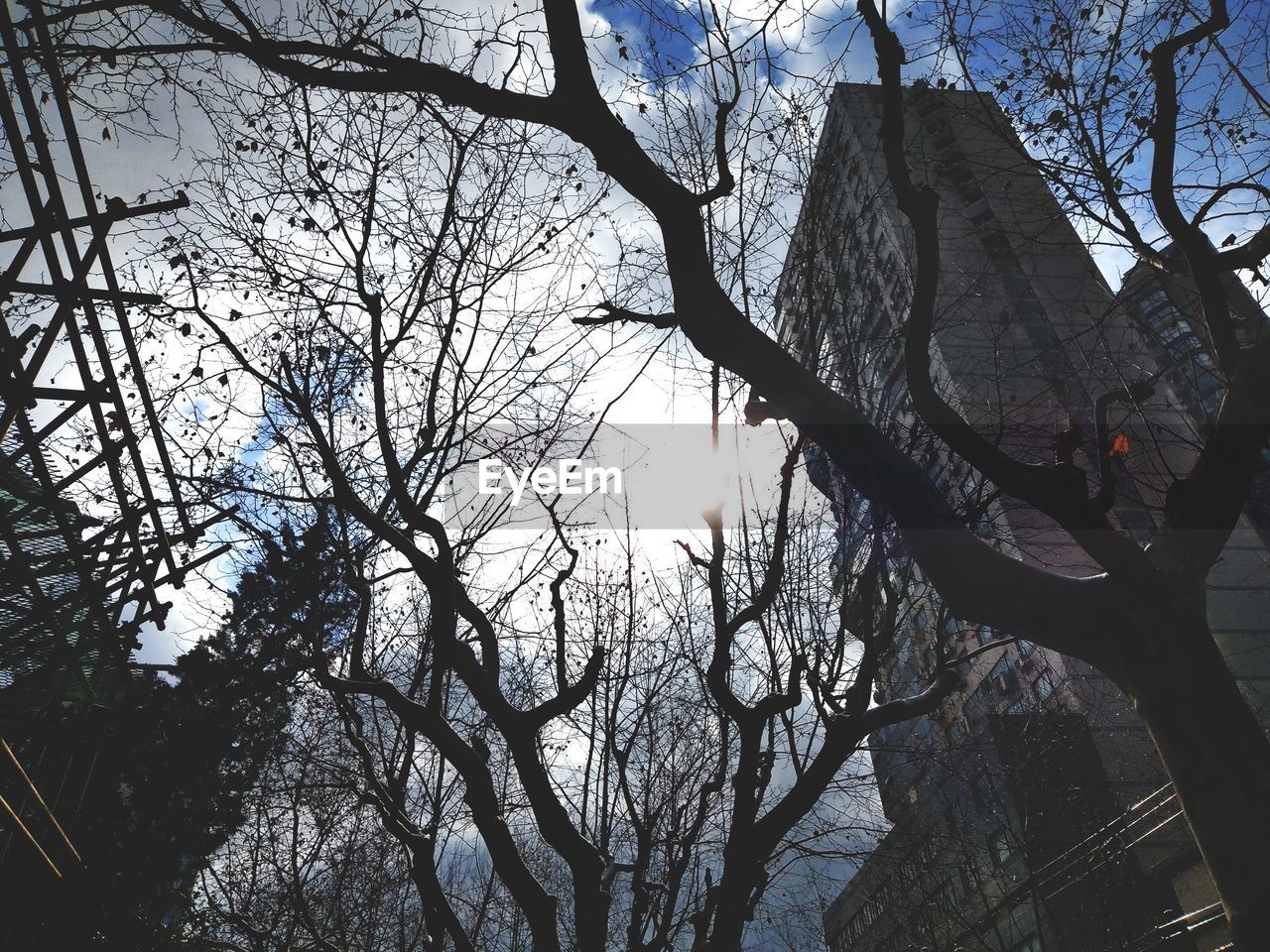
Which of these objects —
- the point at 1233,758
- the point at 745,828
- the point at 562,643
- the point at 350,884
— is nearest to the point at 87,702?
the point at 562,643

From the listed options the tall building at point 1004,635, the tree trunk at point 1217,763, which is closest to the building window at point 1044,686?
the tall building at point 1004,635

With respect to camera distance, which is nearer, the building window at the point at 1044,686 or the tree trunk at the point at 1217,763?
the tree trunk at the point at 1217,763

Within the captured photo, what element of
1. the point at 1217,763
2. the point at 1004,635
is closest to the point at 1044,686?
the point at 1004,635

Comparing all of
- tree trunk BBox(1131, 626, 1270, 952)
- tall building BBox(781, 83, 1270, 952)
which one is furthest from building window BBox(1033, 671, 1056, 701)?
tree trunk BBox(1131, 626, 1270, 952)

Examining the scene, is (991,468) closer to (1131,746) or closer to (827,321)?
(827,321)

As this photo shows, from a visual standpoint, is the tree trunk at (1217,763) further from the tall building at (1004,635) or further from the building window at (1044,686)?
the building window at (1044,686)

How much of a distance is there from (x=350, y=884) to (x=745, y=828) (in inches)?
366

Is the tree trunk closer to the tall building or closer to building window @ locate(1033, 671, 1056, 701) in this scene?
the tall building

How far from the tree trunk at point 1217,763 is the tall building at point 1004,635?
1.24 meters

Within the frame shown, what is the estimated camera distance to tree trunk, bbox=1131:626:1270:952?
2.93m

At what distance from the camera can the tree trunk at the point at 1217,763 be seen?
2934 mm

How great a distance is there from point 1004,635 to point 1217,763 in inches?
142

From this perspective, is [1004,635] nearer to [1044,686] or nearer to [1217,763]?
[1217,763]

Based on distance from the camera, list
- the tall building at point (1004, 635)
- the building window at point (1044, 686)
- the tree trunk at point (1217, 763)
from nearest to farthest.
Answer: the tree trunk at point (1217, 763), the tall building at point (1004, 635), the building window at point (1044, 686)
